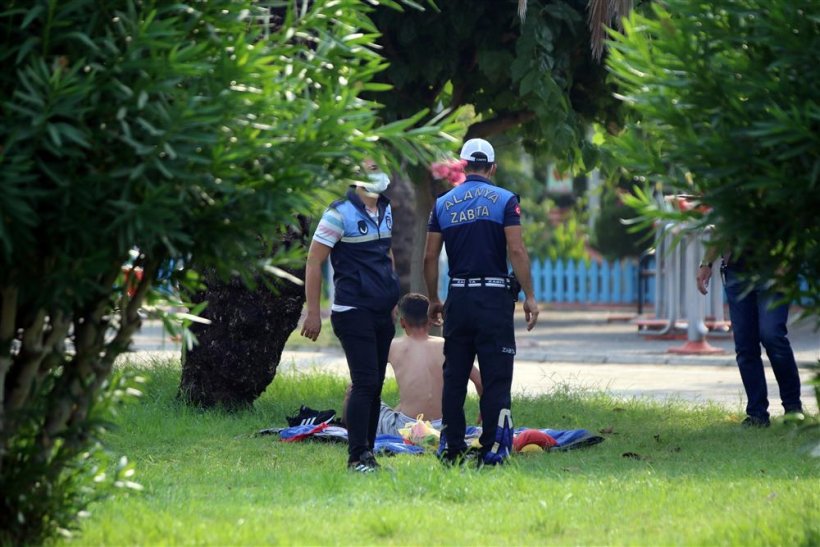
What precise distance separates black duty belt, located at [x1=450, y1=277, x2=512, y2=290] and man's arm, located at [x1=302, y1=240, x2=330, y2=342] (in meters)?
0.77

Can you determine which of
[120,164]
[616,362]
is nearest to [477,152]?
[120,164]

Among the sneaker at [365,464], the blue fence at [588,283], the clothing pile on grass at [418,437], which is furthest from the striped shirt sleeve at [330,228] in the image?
the blue fence at [588,283]

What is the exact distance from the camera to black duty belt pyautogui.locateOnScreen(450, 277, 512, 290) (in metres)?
7.87

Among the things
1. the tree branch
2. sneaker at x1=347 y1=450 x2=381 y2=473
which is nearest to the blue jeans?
sneaker at x1=347 y1=450 x2=381 y2=473

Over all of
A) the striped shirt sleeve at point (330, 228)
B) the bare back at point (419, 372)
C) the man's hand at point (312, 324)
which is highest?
the striped shirt sleeve at point (330, 228)

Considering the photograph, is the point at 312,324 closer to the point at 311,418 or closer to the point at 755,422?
the point at 311,418

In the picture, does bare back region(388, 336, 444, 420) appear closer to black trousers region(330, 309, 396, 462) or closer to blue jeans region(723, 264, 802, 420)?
black trousers region(330, 309, 396, 462)

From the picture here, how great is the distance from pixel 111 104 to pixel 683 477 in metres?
4.07

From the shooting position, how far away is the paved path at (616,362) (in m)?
13.5

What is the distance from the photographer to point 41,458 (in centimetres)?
508

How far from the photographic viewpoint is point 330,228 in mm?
7648

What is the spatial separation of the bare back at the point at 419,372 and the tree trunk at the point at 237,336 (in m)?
1.65

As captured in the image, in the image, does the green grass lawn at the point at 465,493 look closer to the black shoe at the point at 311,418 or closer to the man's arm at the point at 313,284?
the black shoe at the point at 311,418

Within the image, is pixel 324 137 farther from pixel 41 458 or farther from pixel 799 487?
pixel 799 487
